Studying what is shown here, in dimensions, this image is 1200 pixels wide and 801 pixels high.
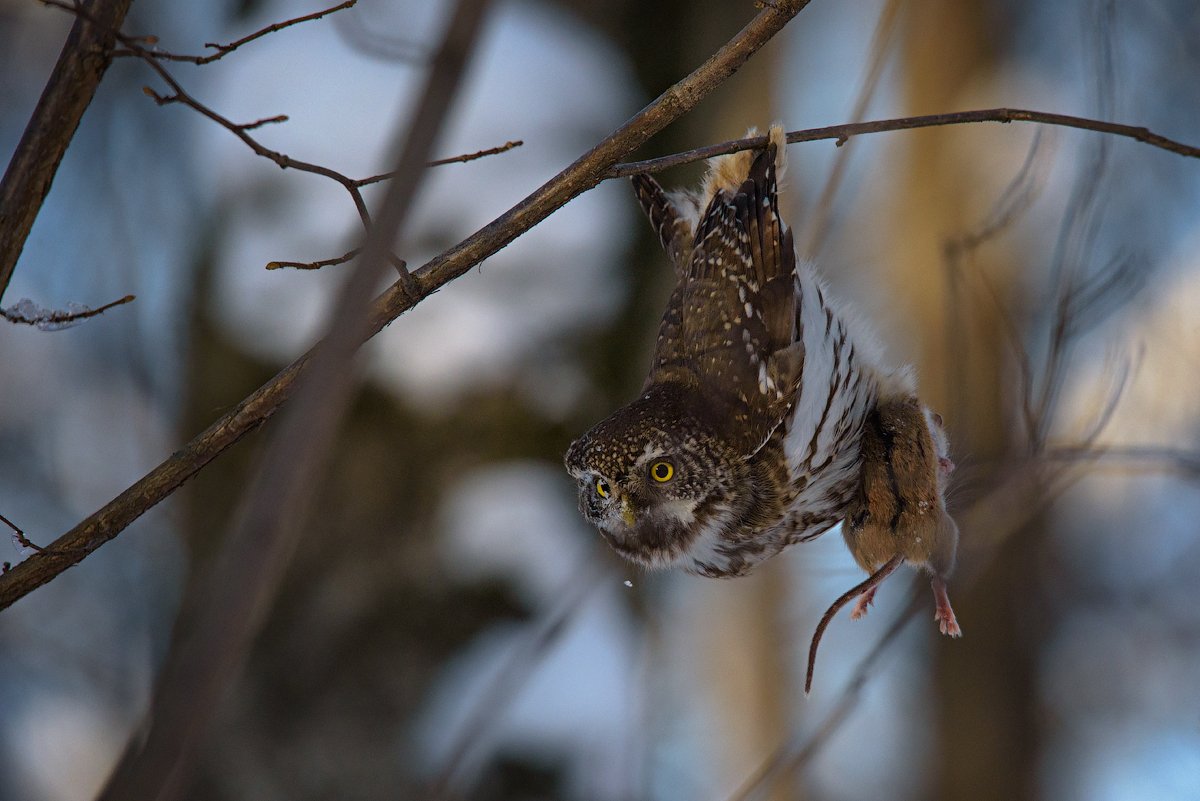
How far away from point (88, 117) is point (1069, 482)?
5.59m

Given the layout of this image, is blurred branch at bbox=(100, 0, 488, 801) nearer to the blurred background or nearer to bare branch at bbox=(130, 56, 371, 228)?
bare branch at bbox=(130, 56, 371, 228)

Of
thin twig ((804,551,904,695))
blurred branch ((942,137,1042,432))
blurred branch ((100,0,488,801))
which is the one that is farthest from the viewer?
blurred branch ((942,137,1042,432))

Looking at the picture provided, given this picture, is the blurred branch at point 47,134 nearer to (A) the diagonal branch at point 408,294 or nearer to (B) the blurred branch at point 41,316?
(B) the blurred branch at point 41,316

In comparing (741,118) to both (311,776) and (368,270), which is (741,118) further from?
(368,270)

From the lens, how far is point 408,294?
149cm

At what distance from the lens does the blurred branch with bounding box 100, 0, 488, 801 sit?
586 millimetres

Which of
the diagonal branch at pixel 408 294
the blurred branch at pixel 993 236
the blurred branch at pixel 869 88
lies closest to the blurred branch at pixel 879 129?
the diagonal branch at pixel 408 294

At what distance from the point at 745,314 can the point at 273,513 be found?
1816 mm

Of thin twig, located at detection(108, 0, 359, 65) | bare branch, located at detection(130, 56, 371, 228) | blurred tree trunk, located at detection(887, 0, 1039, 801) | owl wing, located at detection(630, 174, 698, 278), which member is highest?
thin twig, located at detection(108, 0, 359, 65)

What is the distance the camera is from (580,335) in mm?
4391

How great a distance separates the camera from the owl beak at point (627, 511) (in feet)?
7.73

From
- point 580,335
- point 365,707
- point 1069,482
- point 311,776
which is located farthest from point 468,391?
point 1069,482

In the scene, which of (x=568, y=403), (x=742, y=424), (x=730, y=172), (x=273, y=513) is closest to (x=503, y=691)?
(x=273, y=513)

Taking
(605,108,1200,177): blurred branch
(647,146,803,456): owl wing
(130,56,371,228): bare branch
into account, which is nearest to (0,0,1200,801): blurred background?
(647,146,803,456): owl wing
